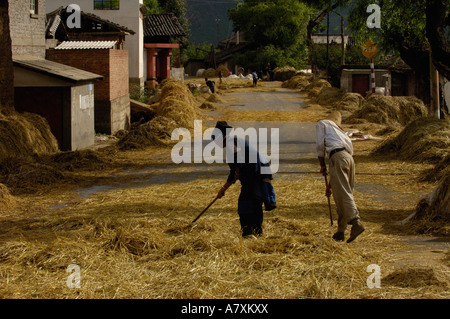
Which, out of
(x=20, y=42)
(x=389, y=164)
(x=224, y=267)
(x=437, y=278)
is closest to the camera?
(x=437, y=278)

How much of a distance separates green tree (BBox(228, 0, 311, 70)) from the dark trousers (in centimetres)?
6120

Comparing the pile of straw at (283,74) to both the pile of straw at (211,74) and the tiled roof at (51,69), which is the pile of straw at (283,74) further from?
the tiled roof at (51,69)

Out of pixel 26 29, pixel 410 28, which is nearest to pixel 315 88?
pixel 410 28

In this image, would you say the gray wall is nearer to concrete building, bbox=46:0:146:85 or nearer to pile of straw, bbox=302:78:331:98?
concrete building, bbox=46:0:146:85

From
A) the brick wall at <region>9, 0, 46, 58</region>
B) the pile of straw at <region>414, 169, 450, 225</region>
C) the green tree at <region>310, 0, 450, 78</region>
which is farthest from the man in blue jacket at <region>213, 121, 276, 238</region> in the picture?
the brick wall at <region>9, 0, 46, 58</region>

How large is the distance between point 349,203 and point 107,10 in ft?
106

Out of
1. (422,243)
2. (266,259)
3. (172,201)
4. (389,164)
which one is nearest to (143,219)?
(172,201)

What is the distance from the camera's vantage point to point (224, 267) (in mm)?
7141

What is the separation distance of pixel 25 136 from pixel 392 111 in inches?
563

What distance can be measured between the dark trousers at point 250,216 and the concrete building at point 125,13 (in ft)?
98.4

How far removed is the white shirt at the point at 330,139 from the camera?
8781 mm

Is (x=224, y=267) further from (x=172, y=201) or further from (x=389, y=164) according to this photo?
(x=389, y=164)

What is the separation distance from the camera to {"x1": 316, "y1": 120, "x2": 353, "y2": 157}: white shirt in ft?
28.8

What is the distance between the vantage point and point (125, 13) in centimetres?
3828
